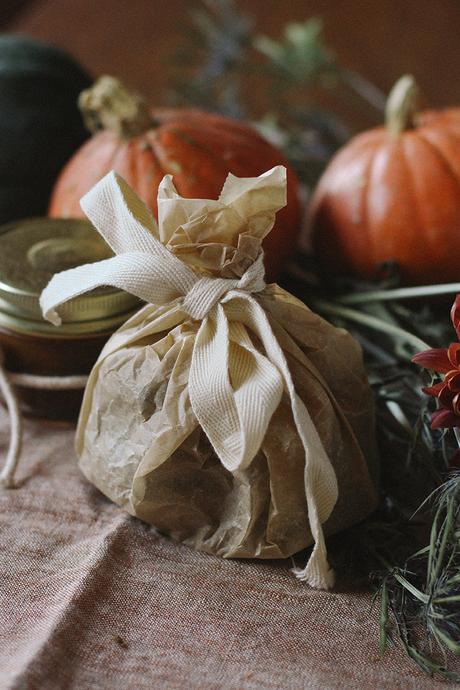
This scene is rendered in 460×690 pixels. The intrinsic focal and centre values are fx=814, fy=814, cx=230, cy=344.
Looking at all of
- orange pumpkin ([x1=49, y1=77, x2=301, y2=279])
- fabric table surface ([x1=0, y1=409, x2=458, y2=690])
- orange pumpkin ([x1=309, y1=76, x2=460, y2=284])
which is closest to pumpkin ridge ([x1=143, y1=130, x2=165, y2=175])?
orange pumpkin ([x1=49, y1=77, x2=301, y2=279])

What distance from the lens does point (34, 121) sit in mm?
978

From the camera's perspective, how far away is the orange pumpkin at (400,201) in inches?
34.0

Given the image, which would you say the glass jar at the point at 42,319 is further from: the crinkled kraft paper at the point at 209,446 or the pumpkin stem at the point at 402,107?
the pumpkin stem at the point at 402,107

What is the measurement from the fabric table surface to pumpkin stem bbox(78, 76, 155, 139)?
0.41 metres

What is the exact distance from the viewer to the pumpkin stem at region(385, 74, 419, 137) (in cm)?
90

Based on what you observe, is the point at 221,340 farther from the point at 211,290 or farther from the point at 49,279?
the point at 49,279

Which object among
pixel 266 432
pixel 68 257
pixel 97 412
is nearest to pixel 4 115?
pixel 68 257

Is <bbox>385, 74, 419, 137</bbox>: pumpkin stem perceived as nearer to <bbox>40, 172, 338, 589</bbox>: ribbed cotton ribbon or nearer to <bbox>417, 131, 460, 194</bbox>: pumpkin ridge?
<bbox>417, 131, 460, 194</bbox>: pumpkin ridge

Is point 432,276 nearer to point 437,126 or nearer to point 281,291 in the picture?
point 437,126

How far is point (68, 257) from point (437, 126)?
0.44 metres

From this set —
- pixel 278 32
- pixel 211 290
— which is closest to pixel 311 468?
pixel 211 290

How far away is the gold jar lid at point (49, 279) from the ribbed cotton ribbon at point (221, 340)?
0.07 m

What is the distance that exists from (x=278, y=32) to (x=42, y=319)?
1130mm

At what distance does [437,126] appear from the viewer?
2.98 ft
